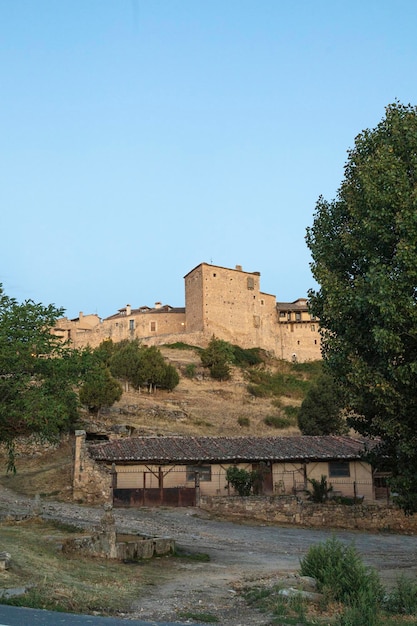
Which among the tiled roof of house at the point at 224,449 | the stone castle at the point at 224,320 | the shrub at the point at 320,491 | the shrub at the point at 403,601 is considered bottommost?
the shrub at the point at 320,491

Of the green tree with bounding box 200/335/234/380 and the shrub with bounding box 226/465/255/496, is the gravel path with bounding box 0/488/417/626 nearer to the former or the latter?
the shrub with bounding box 226/465/255/496

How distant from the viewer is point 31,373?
22.9 meters

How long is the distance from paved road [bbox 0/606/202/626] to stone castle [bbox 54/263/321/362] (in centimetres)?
7928

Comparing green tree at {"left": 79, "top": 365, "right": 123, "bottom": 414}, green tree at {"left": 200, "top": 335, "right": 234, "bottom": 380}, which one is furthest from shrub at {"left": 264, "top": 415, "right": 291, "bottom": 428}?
green tree at {"left": 79, "top": 365, "right": 123, "bottom": 414}

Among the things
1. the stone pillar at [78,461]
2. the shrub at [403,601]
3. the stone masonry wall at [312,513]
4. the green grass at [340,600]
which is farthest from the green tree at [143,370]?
the shrub at [403,601]

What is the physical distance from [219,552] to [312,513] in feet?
31.1

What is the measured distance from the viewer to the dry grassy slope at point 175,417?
120 feet

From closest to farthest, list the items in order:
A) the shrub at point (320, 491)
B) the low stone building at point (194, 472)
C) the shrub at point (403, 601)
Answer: the shrub at point (403, 601) < the shrub at point (320, 491) < the low stone building at point (194, 472)

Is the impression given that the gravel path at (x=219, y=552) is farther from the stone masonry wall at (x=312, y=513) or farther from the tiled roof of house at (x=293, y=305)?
the tiled roof of house at (x=293, y=305)

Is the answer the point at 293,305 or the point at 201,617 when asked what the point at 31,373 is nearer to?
the point at 201,617

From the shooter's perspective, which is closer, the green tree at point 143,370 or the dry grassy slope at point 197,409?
the dry grassy slope at point 197,409

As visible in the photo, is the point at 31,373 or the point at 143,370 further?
the point at 143,370

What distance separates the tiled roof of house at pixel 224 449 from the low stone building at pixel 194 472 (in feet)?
0.17

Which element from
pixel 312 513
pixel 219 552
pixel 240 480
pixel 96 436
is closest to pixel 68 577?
pixel 219 552
